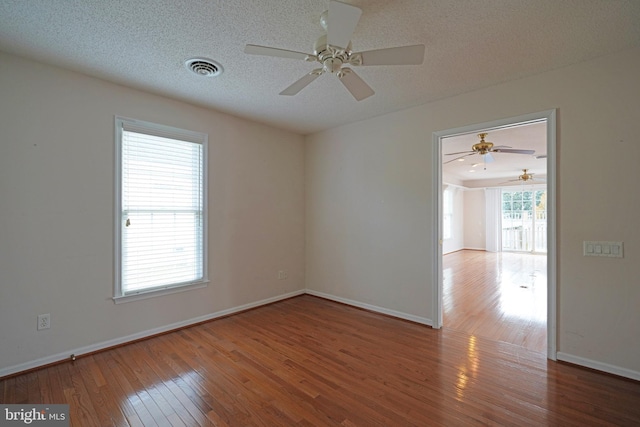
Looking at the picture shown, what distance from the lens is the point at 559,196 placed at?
7.98 ft

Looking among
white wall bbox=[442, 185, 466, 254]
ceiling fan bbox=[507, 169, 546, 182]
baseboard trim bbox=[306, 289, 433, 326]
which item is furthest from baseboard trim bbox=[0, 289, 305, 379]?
white wall bbox=[442, 185, 466, 254]

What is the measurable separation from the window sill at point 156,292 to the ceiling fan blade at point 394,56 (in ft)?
9.61

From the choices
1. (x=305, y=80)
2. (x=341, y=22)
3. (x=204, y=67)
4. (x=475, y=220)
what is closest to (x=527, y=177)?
(x=475, y=220)

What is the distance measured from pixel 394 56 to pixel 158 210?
2719 millimetres

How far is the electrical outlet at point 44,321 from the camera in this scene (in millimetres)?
2326

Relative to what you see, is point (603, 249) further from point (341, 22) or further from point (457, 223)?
point (457, 223)

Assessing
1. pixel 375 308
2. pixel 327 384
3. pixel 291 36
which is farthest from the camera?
pixel 375 308

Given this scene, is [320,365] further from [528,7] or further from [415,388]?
[528,7]

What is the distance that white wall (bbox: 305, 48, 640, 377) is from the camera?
218 centimetres

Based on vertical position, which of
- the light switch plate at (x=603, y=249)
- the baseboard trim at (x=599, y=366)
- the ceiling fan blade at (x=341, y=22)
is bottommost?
the baseboard trim at (x=599, y=366)

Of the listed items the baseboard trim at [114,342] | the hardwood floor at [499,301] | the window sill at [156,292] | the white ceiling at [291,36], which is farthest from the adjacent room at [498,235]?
the window sill at [156,292]

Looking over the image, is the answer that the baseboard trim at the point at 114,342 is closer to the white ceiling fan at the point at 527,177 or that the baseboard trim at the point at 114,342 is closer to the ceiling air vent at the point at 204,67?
the ceiling air vent at the point at 204,67

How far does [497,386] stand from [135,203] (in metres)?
3.59

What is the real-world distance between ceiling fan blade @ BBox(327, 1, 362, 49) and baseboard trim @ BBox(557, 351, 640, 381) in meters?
3.06
